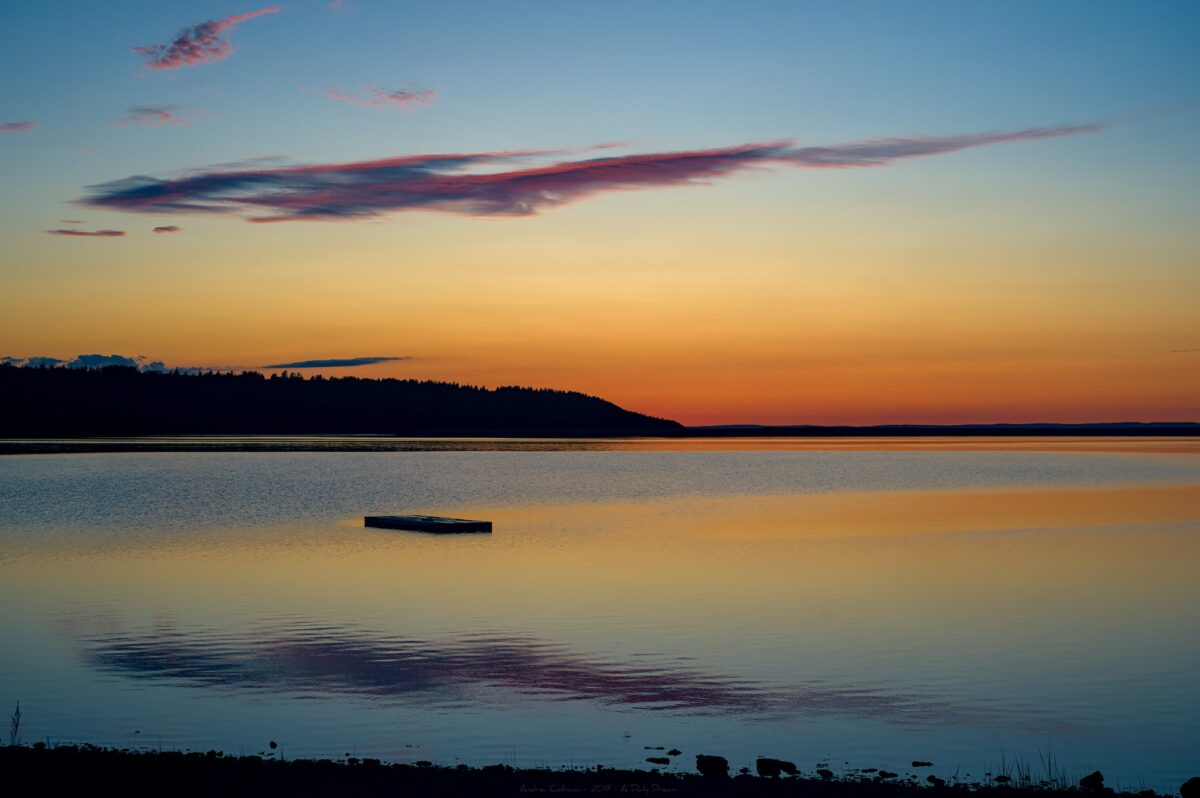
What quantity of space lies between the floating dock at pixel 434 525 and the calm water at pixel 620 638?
1494 mm

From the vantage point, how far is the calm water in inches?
667

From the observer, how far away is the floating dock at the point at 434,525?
48.2m

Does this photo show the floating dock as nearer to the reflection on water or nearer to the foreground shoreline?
the reflection on water

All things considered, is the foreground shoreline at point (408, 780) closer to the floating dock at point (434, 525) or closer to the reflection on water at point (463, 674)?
the reflection on water at point (463, 674)

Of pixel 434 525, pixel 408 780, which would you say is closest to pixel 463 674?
A: pixel 408 780

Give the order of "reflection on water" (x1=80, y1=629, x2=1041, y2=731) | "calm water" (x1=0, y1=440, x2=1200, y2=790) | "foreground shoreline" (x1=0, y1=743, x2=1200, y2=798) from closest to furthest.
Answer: "foreground shoreline" (x1=0, y1=743, x2=1200, y2=798) → "calm water" (x1=0, y1=440, x2=1200, y2=790) → "reflection on water" (x1=80, y1=629, x2=1041, y2=731)

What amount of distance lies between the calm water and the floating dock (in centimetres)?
149

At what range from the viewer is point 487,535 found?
1913 inches

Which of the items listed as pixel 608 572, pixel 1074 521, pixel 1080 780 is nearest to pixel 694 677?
pixel 1080 780

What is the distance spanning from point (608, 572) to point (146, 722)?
1996cm

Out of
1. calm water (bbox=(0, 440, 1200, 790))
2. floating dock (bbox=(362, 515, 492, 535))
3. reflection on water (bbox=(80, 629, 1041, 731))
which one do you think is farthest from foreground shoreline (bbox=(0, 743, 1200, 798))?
floating dock (bbox=(362, 515, 492, 535))

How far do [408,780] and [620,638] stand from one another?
11606mm

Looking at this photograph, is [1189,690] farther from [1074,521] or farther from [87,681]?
[1074,521]

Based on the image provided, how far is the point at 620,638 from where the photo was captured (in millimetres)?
24625
